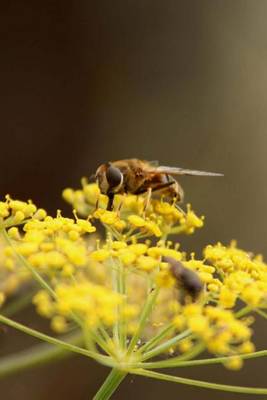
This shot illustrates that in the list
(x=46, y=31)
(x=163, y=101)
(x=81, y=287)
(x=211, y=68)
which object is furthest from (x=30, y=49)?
(x=81, y=287)

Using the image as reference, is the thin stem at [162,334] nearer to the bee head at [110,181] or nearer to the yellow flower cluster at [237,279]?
the yellow flower cluster at [237,279]

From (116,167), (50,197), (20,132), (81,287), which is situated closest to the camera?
(81,287)

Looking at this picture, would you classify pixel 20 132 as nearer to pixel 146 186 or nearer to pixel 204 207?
pixel 204 207

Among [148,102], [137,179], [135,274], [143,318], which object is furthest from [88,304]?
[148,102]

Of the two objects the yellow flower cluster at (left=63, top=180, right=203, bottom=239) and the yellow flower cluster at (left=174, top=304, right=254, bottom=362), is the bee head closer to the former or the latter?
the yellow flower cluster at (left=63, top=180, right=203, bottom=239)

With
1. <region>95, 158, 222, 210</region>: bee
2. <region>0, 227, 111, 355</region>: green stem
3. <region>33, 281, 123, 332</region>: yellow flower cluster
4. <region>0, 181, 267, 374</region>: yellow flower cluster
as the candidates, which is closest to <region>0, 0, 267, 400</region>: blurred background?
<region>95, 158, 222, 210</region>: bee

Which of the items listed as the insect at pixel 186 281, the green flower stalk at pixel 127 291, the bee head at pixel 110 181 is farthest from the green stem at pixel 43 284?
the bee head at pixel 110 181
